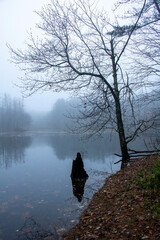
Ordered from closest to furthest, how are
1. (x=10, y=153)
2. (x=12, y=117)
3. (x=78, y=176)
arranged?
(x=78, y=176) < (x=10, y=153) < (x=12, y=117)

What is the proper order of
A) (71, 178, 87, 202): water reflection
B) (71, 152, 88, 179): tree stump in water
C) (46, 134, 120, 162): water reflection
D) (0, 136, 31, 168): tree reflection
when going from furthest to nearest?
1. (46, 134, 120, 162): water reflection
2. (0, 136, 31, 168): tree reflection
3. (71, 152, 88, 179): tree stump in water
4. (71, 178, 87, 202): water reflection

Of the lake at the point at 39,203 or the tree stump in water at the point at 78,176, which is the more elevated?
the tree stump in water at the point at 78,176

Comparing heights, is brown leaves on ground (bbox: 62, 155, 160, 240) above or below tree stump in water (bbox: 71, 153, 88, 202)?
above

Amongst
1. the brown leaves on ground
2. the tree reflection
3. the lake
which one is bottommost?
the tree reflection

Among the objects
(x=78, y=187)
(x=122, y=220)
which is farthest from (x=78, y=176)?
(x=122, y=220)

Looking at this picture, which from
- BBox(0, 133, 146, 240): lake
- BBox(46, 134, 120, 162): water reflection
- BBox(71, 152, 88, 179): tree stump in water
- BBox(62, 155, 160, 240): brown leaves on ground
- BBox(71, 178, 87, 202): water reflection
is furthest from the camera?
BBox(46, 134, 120, 162): water reflection

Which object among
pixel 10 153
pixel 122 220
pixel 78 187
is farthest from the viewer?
pixel 10 153

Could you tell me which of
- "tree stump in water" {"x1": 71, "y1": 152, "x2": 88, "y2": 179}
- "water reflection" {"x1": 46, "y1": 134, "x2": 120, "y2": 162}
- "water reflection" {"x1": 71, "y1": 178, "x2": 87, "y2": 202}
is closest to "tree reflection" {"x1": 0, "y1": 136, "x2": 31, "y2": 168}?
"water reflection" {"x1": 46, "y1": 134, "x2": 120, "y2": 162}

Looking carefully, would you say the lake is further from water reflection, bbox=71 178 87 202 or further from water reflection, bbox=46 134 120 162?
water reflection, bbox=46 134 120 162

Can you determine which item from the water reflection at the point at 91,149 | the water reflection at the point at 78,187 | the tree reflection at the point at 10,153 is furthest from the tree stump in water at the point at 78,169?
the tree reflection at the point at 10,153

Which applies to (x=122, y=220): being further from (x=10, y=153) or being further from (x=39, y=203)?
(x=10, y=153)

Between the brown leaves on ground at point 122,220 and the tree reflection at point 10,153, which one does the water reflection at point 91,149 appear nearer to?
the tree reflection at point 10,153

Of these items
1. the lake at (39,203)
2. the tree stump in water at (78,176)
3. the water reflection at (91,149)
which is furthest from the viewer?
the water reflection at (91,149)

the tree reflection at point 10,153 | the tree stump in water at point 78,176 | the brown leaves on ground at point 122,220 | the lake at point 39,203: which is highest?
the brown leaves on ground at point 122,220
